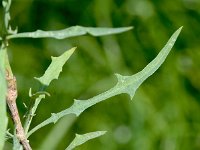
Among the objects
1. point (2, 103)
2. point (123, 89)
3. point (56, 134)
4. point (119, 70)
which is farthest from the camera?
point (119, 70)

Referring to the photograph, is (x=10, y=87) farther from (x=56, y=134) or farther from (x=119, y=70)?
(x=119, y=70)

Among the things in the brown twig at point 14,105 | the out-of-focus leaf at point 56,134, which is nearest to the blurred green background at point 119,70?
the out-of-focus leaf at point 56,134

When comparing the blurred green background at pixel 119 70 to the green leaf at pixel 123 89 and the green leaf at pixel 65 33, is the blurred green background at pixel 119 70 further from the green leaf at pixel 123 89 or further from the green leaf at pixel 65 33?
the green leaf at pixel 65 33

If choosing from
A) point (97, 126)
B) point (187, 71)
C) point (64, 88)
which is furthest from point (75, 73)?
point (187, 71)

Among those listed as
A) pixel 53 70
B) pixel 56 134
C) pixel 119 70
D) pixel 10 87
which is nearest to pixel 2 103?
pixel 10 87

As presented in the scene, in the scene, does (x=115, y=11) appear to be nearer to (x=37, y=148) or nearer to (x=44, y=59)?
(x=44, y=59)

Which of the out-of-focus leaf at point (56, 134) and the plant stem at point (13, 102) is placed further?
the out-of-focus leaf at point (56, 134)

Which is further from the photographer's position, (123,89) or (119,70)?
(119,70)

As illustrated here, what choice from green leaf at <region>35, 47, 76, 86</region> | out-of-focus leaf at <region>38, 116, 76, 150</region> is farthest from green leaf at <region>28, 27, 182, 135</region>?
out-of-focus leaf at <region>38, 116, 76, 150</region>
